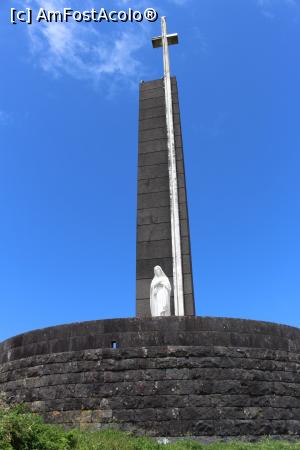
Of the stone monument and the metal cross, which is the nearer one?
the stone monument

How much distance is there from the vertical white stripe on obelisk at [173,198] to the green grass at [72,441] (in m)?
4.66

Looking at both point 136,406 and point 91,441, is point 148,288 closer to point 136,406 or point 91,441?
point 136,406

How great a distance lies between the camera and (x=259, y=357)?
30.9 ft

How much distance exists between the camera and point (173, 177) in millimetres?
13812

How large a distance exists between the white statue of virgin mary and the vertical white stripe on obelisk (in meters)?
0.81

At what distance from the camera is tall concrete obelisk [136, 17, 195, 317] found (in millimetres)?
12797

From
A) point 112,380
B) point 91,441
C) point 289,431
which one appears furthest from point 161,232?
point 91,441

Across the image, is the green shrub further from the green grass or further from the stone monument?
the stone monument

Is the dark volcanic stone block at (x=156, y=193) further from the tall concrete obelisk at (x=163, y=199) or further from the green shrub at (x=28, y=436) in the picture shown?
the green shrub at (x=28, y=436)

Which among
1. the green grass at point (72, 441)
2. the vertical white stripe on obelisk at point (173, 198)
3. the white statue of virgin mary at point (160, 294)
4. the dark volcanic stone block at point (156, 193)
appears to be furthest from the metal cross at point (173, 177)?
the green grass at point (72, 441)

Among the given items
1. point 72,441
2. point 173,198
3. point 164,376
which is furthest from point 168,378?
point 173,198

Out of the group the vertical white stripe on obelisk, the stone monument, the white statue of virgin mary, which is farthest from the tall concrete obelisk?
the stone monument

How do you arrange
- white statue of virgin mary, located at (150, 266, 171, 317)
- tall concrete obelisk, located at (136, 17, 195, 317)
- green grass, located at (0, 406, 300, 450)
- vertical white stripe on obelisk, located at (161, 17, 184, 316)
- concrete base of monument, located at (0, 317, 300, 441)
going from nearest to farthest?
green grass, located at (0, 406, 300, 450) < concrete base of monument, located at (0, 317, 300, 441) < white statue of virgin mary, located at (150, 266, 171, 317) < vertical white stripe on obelisk, located at (161, 17, 184, 316) < tall concrete obelisk, located at (136, 17, 195, 317)

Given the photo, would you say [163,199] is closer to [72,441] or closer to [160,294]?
[160,294]
